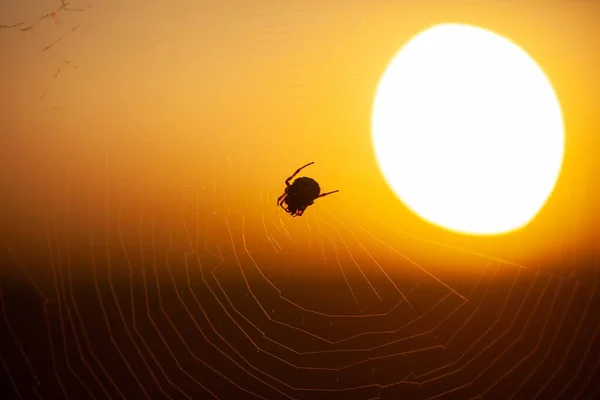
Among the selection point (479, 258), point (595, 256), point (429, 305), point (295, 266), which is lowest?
point (295, 266)

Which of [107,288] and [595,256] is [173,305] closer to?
[107,288]

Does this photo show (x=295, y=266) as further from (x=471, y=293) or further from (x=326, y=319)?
(x=471, y=293)

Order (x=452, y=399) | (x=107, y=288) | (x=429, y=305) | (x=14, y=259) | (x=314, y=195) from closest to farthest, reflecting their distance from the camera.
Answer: (x=14, y=259), (x=107, y=288), (x=429, y=305), (x=314, y=195), (x=452, y=399)

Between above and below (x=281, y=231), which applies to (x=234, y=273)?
below

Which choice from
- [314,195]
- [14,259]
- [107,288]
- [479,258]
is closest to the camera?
[14,259]

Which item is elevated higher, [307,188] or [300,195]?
[307,188]

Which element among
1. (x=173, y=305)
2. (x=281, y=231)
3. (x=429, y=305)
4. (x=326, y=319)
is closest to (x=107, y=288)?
(x=173, y=305)

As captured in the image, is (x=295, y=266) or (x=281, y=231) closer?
(x=295, y=266)

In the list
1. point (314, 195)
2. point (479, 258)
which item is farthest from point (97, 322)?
point (479, 258)
